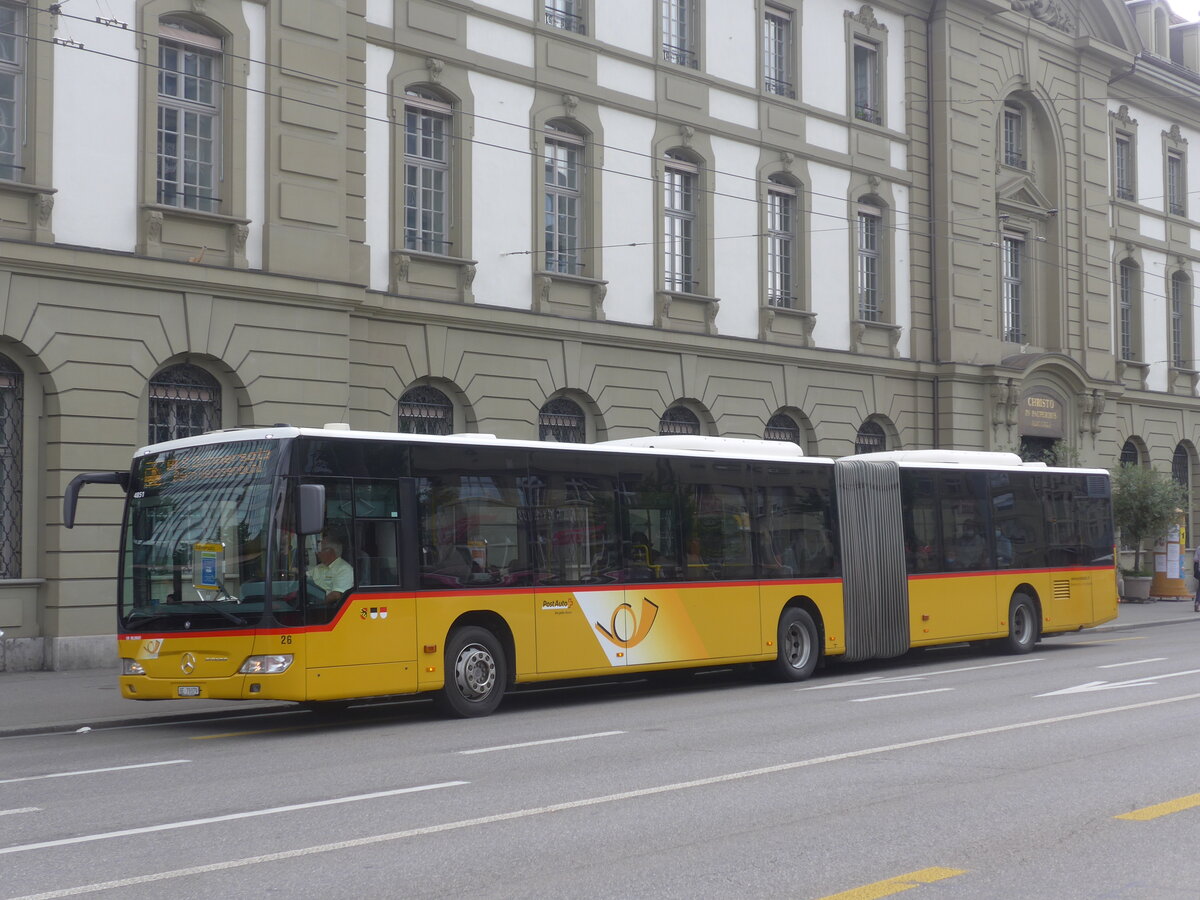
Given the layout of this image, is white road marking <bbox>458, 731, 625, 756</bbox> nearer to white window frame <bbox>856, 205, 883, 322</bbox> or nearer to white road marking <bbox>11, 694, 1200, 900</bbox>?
white road marking <bbox>11, 694, 1200, 900</bbox>

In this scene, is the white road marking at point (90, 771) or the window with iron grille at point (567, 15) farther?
the window with iron grille at point (567, 15)

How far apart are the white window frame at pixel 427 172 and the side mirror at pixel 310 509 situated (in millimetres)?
11303

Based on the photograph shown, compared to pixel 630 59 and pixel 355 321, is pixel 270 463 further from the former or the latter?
pixel 630 59

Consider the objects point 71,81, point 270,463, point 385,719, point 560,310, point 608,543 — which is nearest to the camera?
point 270,463

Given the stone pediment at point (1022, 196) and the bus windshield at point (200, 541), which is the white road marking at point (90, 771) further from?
the stone pediment at point (1022, 196)

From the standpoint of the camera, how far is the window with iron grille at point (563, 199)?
86.4 feet

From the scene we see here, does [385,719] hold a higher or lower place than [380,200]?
lower

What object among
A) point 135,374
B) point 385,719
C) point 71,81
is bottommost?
point 385,719

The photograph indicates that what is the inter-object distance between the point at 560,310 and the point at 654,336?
7.37 feet

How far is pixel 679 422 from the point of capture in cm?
2880

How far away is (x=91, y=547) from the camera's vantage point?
19500mm

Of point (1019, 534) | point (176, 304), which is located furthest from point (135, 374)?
point (1019, 534)

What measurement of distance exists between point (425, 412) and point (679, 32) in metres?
9.63

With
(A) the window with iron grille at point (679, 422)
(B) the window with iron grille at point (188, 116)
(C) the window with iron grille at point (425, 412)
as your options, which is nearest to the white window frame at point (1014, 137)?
(A) the window with iron grille at point (679, 422)
